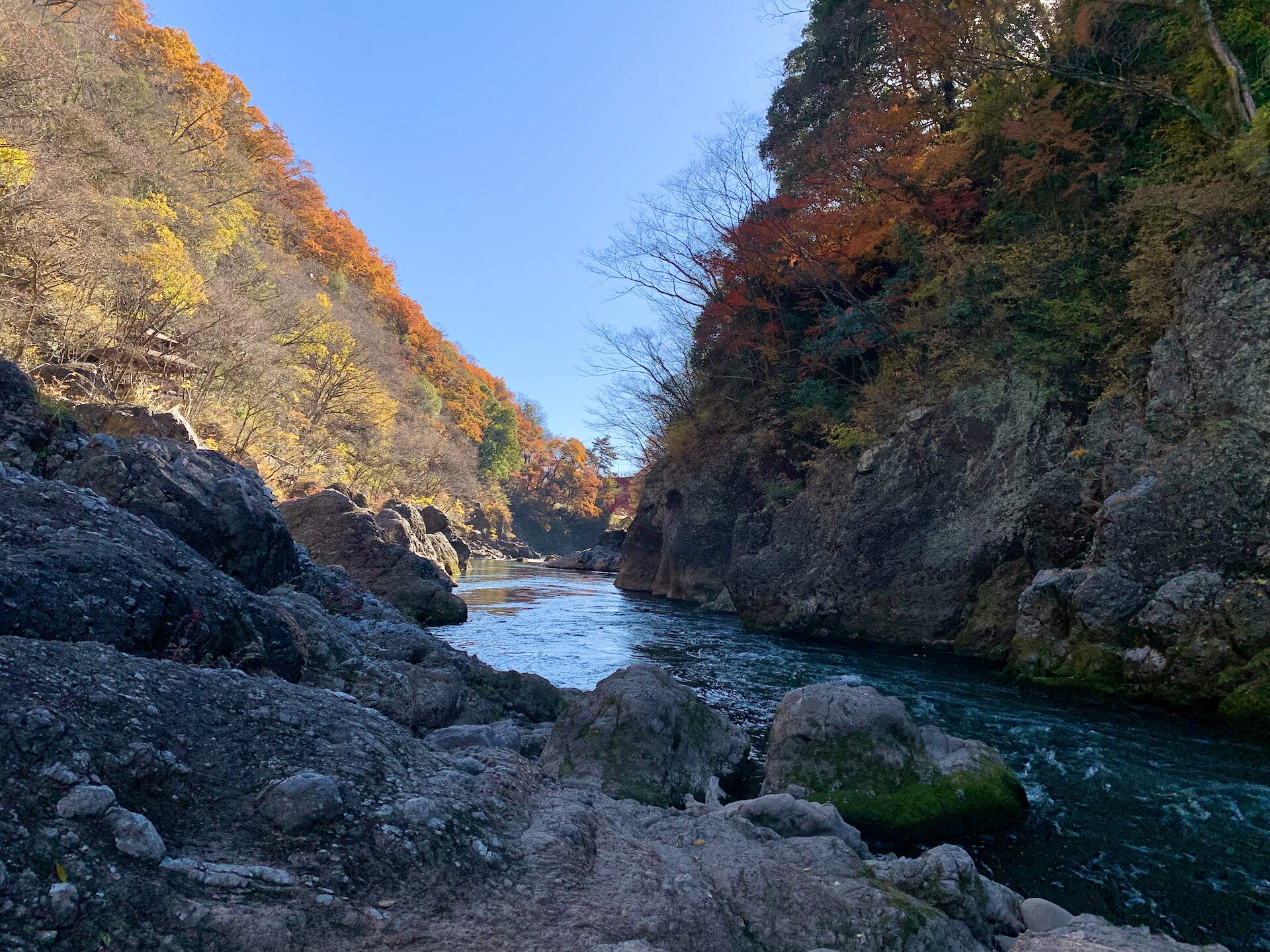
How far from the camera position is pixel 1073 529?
1159 cm

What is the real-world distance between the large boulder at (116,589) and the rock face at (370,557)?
8.94 m

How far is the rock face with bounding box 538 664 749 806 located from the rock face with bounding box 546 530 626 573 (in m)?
37.5

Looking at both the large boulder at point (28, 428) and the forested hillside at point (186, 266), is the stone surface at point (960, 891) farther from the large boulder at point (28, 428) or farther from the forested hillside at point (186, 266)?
the forested hillside at point (186, 266)

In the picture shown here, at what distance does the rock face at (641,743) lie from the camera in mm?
5352

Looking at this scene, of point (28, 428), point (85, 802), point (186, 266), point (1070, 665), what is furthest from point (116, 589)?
point (186, 266)

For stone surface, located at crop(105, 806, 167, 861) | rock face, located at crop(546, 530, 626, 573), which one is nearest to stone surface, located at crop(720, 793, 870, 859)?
stone surface, located at crop(105, 806, 167, 861)

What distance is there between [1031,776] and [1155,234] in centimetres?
987

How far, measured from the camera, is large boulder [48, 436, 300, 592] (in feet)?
22.3

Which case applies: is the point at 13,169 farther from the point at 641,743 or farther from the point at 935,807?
the point at 935,807

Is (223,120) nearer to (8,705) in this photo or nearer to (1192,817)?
(8,705)

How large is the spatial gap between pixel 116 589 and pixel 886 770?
571cm

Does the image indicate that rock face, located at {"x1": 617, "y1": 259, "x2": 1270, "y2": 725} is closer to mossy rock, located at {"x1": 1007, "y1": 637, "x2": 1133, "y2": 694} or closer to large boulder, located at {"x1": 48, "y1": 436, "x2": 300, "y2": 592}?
mossy rock, located at {"x1": 1007, "y1": 637, "x2": 1133, "y2": 694}

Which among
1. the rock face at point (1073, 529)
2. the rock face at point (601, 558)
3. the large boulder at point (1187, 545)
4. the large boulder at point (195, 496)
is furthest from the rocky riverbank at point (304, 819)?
the rock face at point (601, 558)

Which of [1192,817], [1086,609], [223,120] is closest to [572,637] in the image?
[1086,609]
